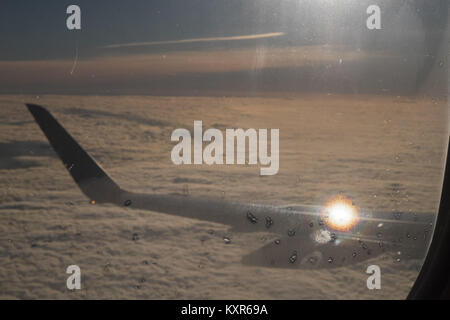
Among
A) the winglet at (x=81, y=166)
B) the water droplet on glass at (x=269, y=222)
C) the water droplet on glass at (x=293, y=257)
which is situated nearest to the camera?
the water droplet on glass at (x=293, y=257)

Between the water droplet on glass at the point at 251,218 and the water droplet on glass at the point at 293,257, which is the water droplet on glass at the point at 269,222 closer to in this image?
the water droplet on glass at the point at 251,218

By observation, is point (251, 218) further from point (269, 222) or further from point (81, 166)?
point (81, 166)

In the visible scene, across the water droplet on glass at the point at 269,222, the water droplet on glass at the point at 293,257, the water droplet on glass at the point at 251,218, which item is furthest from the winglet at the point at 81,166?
the water droplet on glass at the point at 293,257

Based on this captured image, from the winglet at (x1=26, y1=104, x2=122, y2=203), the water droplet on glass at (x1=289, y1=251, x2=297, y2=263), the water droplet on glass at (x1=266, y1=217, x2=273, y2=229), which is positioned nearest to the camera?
the water droplet on glass at (x1=289, y1=251, x2=297, y2=263)

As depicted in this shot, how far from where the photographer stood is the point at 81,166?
3768mm

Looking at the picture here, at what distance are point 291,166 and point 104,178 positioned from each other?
52.5 feet

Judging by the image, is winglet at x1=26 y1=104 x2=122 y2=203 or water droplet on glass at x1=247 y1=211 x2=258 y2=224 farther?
winglet at x1=26 y1=104 x2=122 y2=203

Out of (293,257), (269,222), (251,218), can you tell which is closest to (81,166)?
(251,218)

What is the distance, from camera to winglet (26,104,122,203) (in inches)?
141

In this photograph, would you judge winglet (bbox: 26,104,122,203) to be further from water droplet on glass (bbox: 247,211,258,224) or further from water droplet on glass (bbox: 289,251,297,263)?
water droplet on glass (bbox: 289,251,297,263)

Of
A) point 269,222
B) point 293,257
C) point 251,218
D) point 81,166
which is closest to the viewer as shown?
point 293,257

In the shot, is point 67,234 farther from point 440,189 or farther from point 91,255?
point 440,189

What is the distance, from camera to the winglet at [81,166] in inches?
141

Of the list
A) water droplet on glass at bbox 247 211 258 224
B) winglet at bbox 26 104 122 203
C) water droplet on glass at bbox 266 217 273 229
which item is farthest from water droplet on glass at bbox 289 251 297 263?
winglet at bbox 26 104 122 203
